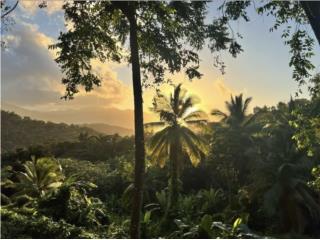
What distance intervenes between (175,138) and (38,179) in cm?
1089

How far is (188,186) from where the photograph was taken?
156ft

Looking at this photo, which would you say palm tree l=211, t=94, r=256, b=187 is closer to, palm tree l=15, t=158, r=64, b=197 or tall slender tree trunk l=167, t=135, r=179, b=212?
tall slender tree trunk l=167, t=135, r=179, b=212

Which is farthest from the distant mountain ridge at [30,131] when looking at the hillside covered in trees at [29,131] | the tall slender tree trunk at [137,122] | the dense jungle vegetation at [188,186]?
the tall slender tree trunk at [137,122]

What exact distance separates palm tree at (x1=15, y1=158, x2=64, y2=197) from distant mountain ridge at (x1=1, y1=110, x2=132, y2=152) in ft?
97.7

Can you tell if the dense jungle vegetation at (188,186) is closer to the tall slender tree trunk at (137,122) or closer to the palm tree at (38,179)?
the palm tree at (38,179)

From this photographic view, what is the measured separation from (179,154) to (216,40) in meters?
25.2

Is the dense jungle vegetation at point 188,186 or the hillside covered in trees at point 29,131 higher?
the hillside covered in trees at point 29,131

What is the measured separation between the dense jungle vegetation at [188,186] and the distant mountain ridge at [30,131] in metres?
25.7

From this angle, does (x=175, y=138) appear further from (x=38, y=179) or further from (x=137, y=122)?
(x=137, y=122)

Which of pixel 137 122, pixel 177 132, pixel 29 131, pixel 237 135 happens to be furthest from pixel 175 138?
pixel 29 131

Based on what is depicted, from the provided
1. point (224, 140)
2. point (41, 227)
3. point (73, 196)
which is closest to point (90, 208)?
point (73, 196)

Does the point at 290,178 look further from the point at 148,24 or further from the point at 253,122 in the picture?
Result: the point at 148,24

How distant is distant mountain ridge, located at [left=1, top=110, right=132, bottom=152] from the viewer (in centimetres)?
7325

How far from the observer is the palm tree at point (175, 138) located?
123ft
